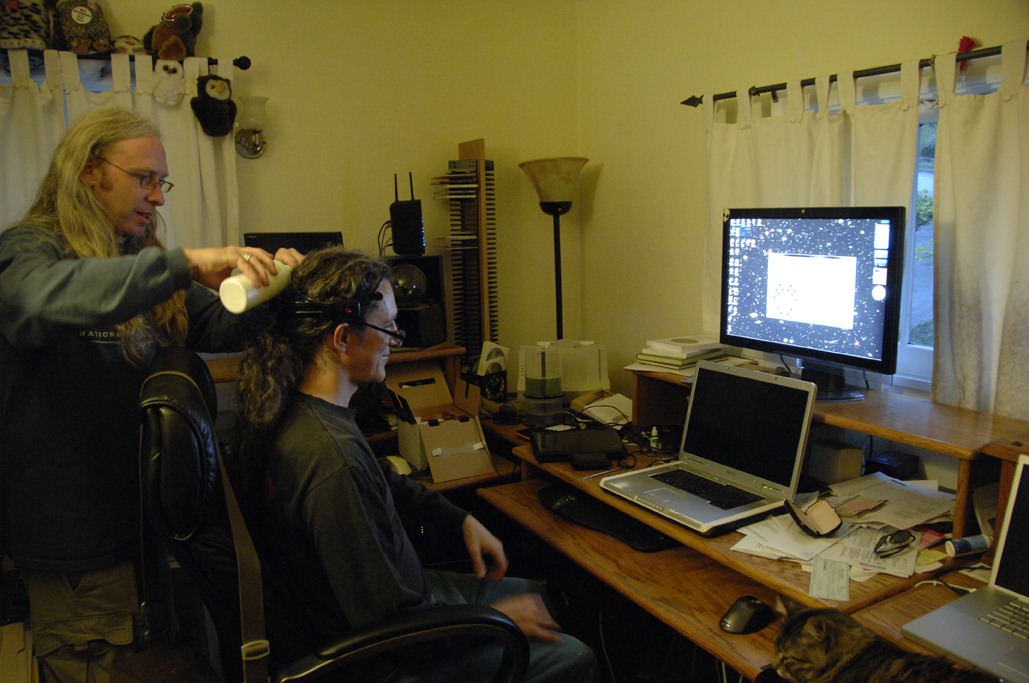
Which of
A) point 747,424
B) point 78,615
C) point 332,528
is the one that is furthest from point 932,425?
point 78,615

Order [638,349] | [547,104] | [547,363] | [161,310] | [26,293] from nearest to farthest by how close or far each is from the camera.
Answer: [26,293] → [161,310] → [547,363] → [638,349] → [547,104]

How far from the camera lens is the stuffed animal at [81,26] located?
2340 millimetres

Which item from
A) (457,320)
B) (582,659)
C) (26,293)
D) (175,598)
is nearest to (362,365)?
(26,293)

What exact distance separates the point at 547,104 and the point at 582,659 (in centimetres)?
245

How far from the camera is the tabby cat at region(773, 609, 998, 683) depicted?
1.10 metres

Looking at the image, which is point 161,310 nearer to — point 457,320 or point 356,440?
point 356,440

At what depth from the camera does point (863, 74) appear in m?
1.94

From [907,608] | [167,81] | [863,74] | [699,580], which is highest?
[167,81]

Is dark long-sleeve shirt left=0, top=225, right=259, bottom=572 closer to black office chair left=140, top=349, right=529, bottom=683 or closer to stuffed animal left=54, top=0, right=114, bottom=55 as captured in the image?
black office chair left=140, top=349, right=529, bottom=683

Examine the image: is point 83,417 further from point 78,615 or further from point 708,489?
point 708,489

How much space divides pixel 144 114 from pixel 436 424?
143 cm

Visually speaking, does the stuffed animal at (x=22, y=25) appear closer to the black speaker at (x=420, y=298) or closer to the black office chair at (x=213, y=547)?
Answer: the black speaker at (x=420, y=298)

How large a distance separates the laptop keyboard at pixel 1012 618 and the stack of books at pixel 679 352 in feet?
3.45

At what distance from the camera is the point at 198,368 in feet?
4.09
